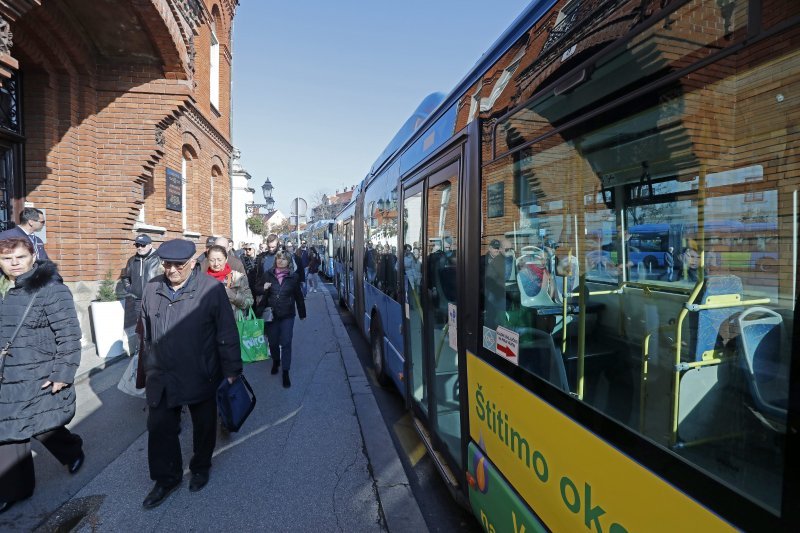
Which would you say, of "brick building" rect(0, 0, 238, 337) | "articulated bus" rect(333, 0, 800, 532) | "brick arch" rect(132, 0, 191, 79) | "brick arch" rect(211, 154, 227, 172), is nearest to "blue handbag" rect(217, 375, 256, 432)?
"articulated bus" rect(333, 0, 800, 532)

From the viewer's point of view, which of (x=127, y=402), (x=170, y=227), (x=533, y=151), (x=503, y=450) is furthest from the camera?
(x=170, y=227)

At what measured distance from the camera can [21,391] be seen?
274cm

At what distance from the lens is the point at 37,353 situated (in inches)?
109

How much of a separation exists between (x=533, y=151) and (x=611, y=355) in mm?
927

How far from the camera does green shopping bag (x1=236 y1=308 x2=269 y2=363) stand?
4977mm

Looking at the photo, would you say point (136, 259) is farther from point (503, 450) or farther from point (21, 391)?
point (503, 450)

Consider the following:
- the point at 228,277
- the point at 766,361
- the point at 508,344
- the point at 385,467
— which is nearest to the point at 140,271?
the point at 228,277

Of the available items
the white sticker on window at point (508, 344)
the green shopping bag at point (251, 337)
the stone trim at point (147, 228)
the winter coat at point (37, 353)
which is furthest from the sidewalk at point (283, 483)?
the stone trim at point (147, 228)

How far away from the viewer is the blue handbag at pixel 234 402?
131 inches

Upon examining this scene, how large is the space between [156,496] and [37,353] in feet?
4.03

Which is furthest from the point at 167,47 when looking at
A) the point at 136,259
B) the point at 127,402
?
the point at 127,402

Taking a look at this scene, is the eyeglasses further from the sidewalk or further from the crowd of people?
the sidewalk

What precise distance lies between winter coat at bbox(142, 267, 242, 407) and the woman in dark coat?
52 cm

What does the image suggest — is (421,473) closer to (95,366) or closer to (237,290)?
(237,290)
